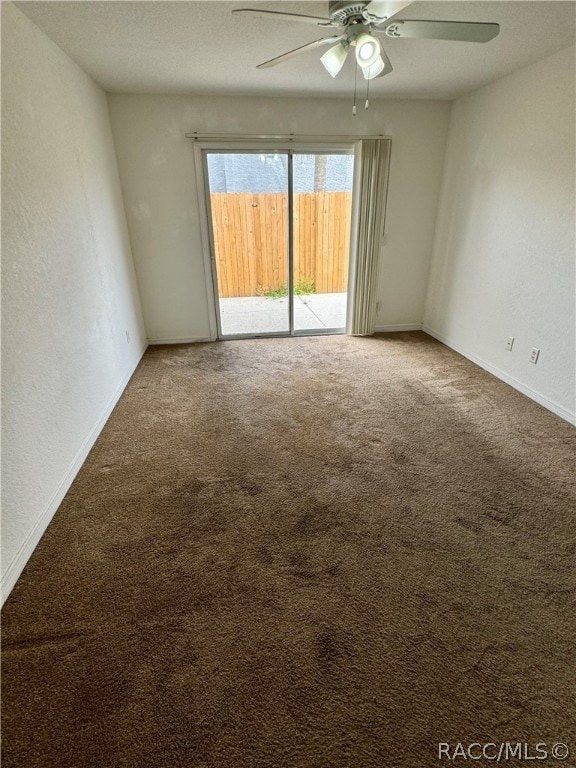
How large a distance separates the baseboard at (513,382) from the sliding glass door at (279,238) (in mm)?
1257

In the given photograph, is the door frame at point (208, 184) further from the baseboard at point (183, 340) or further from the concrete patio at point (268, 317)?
the concrete patio at point (268, 317)

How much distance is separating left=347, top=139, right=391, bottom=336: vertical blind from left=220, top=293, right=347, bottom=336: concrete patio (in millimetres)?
358

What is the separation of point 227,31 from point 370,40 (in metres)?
0.98

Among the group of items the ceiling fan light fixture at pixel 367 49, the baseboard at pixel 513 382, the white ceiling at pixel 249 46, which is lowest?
the baseboard at pixel 513 382

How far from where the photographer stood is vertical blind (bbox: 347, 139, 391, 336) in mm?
3738

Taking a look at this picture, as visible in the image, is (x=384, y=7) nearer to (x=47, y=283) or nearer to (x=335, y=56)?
(x=335, y=56)

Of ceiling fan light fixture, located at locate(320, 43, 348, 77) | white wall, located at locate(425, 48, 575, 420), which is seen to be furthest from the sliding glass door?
ceiling fan light fixture, located at locate(320, 43, 348, 77)

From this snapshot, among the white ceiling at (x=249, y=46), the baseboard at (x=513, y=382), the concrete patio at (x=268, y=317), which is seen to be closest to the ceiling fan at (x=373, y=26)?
the white ceiling at (x=249, y=46)

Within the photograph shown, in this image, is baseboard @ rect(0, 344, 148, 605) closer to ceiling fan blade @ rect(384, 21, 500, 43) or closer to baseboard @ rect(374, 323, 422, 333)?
ceiling fan blade @ rect(384, 21, 500, 43)

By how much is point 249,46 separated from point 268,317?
2706 mm

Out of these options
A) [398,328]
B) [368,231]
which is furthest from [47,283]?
[398,328]

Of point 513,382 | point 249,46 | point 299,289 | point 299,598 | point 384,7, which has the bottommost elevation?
point 299,598

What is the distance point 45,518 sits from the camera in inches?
70.8

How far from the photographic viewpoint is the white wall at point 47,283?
5.39ft
